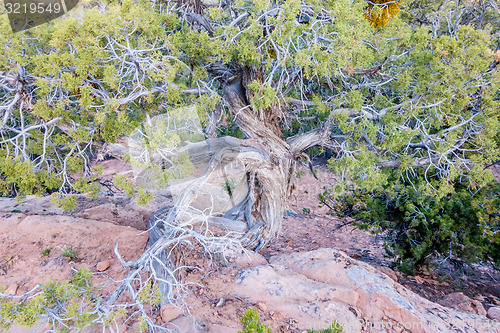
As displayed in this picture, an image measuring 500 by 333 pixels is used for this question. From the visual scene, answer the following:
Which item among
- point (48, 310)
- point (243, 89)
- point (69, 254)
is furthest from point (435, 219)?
point (69, 254)

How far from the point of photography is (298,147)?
224 inches

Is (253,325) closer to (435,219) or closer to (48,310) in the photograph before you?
(48,310)

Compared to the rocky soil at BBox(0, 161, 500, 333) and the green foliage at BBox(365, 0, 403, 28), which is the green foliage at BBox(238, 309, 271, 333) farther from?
the green foliage at BBox(365, 0, 403, 28)

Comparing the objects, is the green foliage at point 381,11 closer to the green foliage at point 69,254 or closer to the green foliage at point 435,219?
the green foliage at point 435,219

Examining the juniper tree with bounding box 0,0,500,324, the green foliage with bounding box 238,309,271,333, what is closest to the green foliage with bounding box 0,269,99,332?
the green foliage with bounding box 238,309,271,333

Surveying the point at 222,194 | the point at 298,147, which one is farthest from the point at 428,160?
the point at 222,194

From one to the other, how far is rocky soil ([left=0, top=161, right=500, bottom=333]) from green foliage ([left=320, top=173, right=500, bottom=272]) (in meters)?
0.58

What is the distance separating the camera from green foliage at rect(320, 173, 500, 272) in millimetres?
4402

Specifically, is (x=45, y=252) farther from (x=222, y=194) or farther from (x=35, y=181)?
(x=222, y=194)

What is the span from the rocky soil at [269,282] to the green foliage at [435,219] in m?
0.58

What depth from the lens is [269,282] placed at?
375cm

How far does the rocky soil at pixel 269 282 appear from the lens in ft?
10.5

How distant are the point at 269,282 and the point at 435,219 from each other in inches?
114

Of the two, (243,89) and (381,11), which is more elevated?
(381,11)
